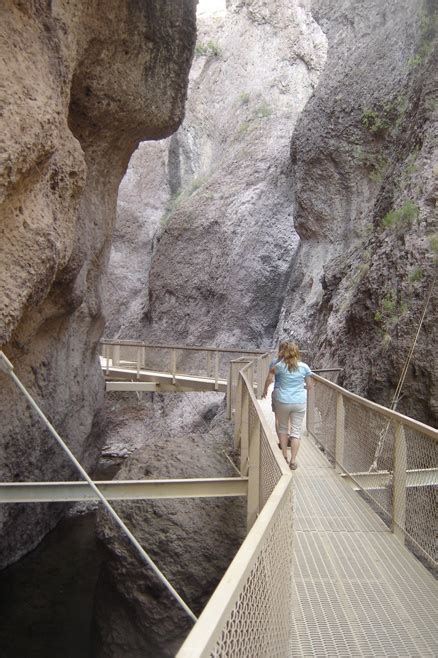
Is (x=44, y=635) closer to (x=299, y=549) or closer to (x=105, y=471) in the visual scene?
(x=299, y=549)

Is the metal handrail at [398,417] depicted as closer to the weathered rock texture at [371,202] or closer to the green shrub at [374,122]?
the weathered rock texture at [371,202]

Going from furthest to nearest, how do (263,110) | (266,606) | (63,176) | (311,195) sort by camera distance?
(263,110) → (311,195) → (63,176) → (266,606)

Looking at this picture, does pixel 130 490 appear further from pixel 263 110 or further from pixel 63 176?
pixel 263 110

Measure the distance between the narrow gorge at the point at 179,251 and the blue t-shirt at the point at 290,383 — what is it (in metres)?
1.94

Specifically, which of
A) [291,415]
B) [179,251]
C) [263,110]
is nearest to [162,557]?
[291,415]

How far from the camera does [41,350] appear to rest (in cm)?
1183

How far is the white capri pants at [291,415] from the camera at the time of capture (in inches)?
279

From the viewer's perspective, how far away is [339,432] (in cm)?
781

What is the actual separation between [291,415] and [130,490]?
205 centimetres

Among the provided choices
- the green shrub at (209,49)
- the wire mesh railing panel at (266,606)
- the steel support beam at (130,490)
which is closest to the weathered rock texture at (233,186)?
the green shrub at (209,49)

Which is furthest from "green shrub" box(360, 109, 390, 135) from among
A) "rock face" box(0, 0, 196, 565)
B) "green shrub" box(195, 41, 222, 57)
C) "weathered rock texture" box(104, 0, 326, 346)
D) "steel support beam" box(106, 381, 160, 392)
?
"green shrub" box(195, 41, 222, 57)

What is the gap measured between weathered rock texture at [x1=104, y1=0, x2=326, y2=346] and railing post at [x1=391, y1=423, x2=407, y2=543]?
20287 mm

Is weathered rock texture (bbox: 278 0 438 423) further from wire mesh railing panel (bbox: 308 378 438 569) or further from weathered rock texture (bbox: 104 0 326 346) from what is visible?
weathered rock texture (bbox: 104 0 326 346)

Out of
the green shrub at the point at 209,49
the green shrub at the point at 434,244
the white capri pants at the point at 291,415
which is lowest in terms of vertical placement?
the white capri pants at the point at 291,415
